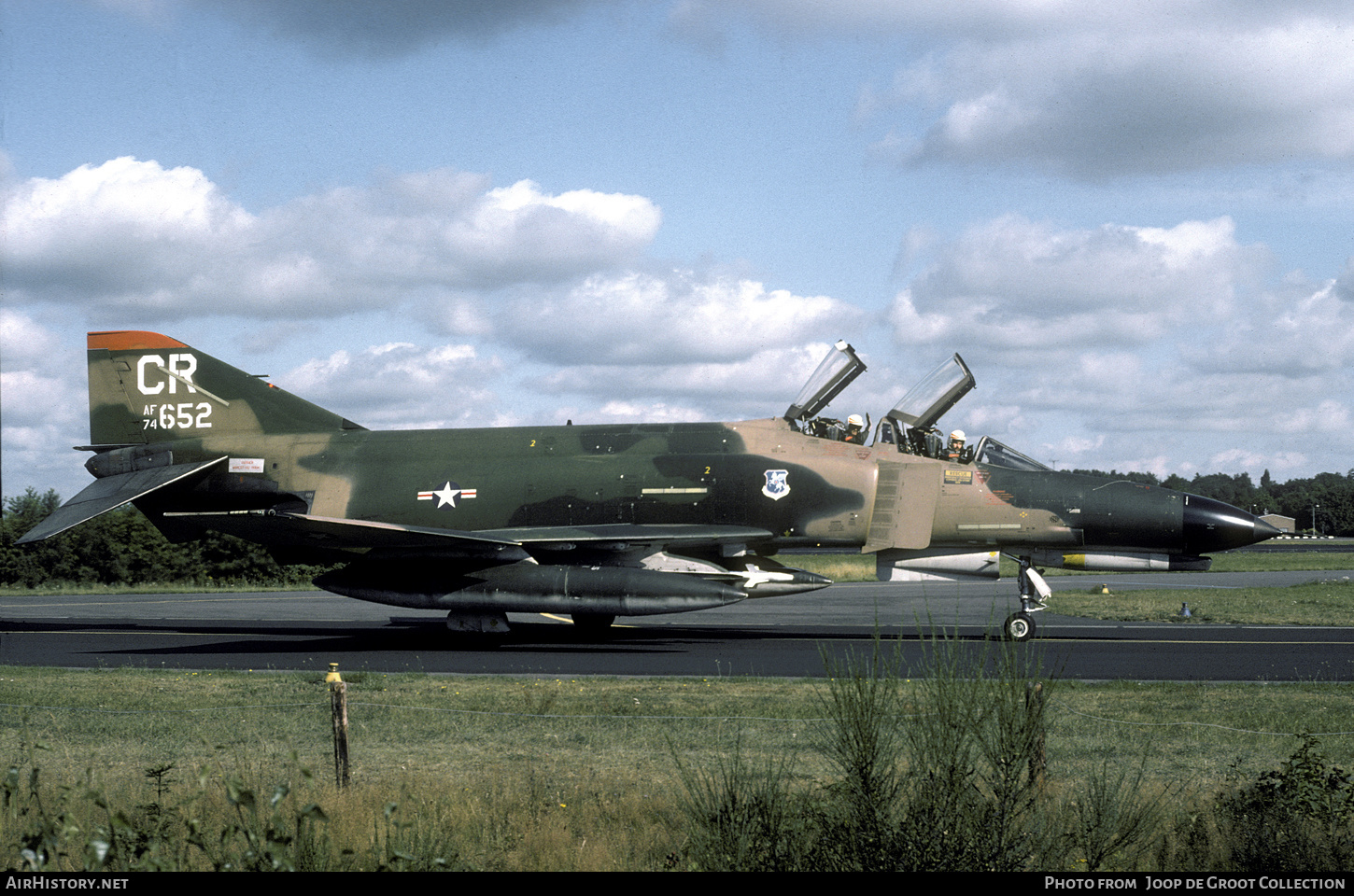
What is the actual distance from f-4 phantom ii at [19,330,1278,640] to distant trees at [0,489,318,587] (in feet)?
70.2

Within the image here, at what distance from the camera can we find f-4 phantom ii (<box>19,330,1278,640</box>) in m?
17.1

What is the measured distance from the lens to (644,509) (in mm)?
18422

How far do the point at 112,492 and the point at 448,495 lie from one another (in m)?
6.13

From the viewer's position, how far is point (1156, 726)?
1003 centimetres

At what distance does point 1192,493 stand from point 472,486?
38.2 feet

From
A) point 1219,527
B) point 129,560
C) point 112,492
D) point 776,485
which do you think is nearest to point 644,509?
point 776,485

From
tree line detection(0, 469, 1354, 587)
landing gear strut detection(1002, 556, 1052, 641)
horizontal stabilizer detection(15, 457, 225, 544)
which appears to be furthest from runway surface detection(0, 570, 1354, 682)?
tree line detection(0, 469, 1354, 587)

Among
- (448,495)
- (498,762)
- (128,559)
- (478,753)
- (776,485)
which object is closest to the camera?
(498,762)

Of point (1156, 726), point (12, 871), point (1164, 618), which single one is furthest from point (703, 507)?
point (12, 871)

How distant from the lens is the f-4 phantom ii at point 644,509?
17125mm

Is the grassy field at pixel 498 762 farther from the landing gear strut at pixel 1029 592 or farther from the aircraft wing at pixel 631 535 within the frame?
the aircraft wing at pixel 631 535

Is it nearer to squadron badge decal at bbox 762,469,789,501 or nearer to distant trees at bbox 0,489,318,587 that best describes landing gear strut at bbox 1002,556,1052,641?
squadron badge decal at bbox 762,469,789,501

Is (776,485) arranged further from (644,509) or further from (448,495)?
(448,495)

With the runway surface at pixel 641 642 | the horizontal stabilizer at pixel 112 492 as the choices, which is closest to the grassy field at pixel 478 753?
the runway surface at pixel 641 642
